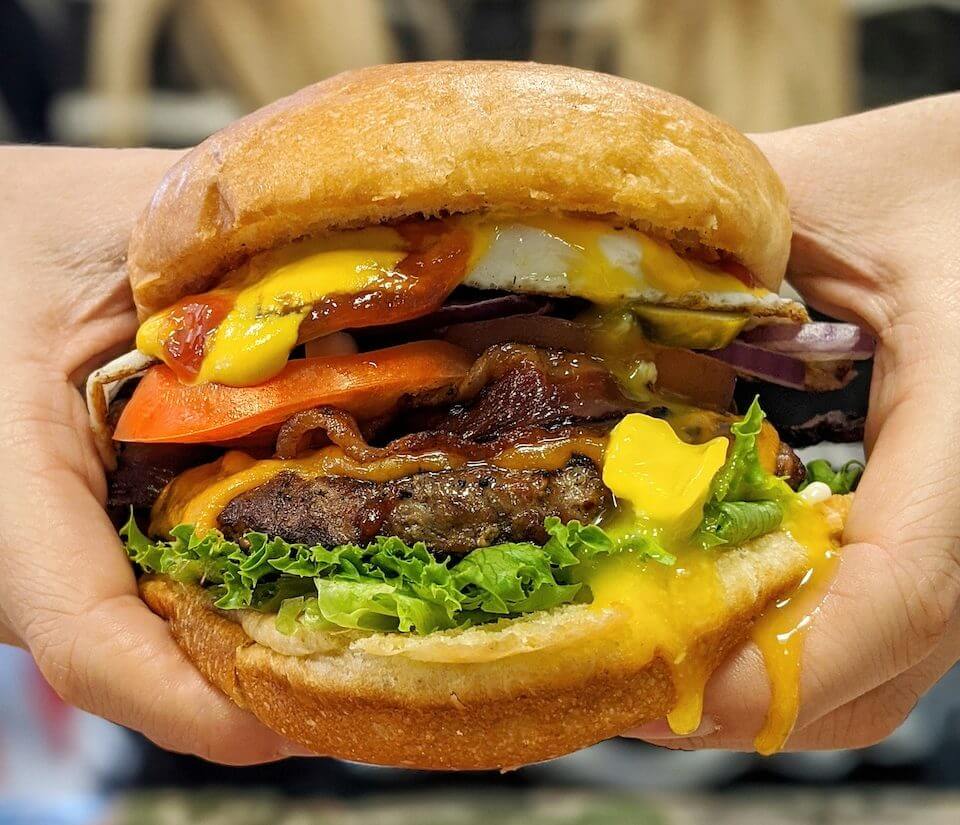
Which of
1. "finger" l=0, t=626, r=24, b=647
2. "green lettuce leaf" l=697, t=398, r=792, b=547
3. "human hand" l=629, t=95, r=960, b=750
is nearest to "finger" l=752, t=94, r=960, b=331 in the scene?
"human hand" l=629, t=95, r=960, b=750

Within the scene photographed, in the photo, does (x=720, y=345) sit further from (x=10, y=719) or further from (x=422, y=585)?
(x=10, y=719)

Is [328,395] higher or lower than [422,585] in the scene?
higher

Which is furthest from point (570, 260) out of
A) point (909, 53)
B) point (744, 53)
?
point (909, 53)

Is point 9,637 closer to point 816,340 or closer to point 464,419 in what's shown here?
point 464,419

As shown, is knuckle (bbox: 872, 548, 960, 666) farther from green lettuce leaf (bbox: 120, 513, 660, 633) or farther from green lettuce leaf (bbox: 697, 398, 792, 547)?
green lettuce leaf (bbox: 120, 513, 660, 633)

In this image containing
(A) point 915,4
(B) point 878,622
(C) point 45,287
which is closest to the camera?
(B) point 878,622

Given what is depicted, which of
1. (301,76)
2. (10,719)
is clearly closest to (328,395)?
(301,76)
